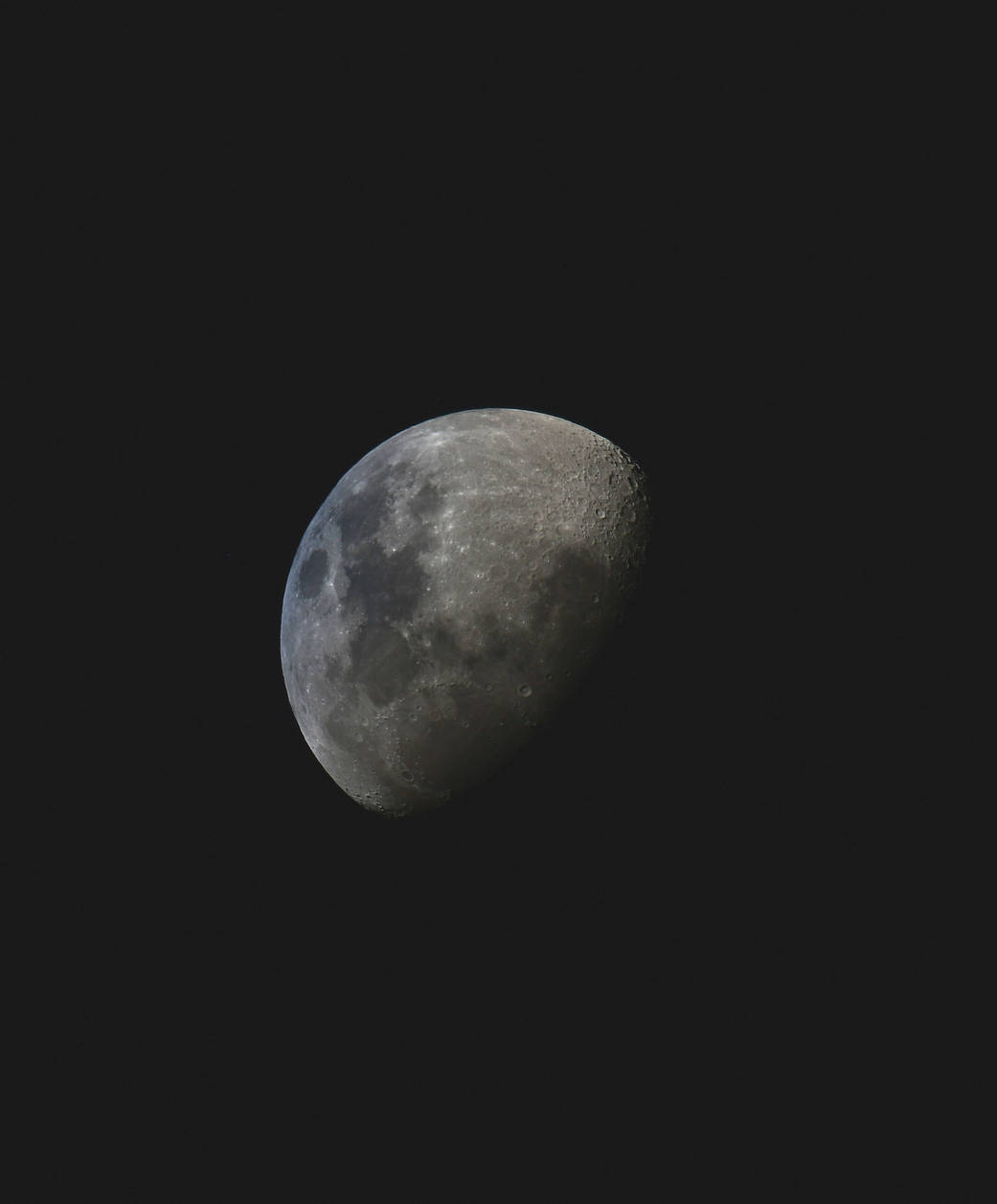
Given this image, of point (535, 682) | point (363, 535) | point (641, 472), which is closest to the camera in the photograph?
point (535, 682)

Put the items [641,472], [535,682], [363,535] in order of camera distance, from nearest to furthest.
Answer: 1. [535,682]
2. [363,535]
3. [641,472]

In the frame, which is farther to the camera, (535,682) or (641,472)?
(641,472)

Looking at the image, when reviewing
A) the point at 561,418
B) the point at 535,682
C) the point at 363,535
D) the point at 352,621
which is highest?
the point at 561,418

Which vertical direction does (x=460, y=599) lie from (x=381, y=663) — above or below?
above

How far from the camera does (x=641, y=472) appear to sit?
142 inches

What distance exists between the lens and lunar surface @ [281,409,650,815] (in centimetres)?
310

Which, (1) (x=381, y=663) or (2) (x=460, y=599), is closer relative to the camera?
(2) (x=460, y=599)

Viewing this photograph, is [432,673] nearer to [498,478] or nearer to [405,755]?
[405,755]

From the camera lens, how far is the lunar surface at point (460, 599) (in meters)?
3.10

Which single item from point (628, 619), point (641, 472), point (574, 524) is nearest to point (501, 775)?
point (628, 619)

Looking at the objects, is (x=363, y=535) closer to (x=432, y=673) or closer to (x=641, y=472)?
(x=432, y=673)

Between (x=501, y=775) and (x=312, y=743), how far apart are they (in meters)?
0.86

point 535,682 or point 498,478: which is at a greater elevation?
point 498,478

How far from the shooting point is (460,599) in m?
3.10
